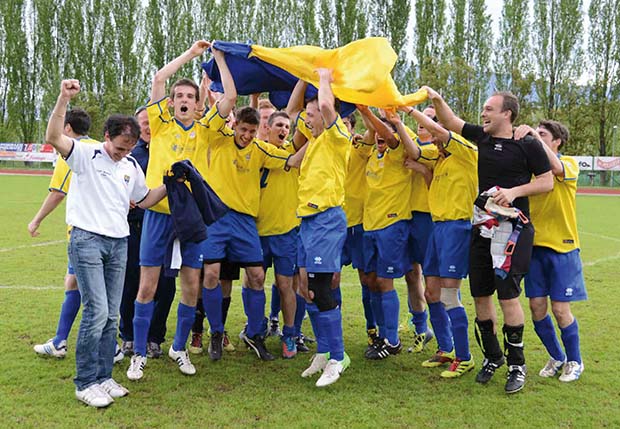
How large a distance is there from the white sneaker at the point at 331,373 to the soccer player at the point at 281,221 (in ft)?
3.38

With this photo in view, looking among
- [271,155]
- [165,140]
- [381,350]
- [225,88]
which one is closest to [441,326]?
[381,350]

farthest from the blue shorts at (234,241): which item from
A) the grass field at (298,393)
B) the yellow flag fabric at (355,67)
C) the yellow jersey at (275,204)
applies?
the yellow flag fabric at (355,67)

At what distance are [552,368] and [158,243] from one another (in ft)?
11.6

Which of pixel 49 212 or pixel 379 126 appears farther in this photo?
pixel 379 126

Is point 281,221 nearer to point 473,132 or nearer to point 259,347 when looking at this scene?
point 259,347

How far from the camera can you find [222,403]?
14.8ft

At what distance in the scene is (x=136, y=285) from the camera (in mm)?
5910

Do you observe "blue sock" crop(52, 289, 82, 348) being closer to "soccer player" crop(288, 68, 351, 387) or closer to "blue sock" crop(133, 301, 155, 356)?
"blue sock" crop(133, 301, 155, 356)

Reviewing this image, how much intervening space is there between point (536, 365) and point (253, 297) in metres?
2.67

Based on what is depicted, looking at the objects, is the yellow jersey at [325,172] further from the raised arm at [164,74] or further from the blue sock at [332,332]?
the raised arm at [164,74]

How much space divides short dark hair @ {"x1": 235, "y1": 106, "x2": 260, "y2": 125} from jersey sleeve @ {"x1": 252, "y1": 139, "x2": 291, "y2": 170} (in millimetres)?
226

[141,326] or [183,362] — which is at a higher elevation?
[141,326]

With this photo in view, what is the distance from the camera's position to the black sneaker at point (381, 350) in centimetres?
580

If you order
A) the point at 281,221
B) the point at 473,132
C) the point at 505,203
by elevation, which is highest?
the point at 473,132
